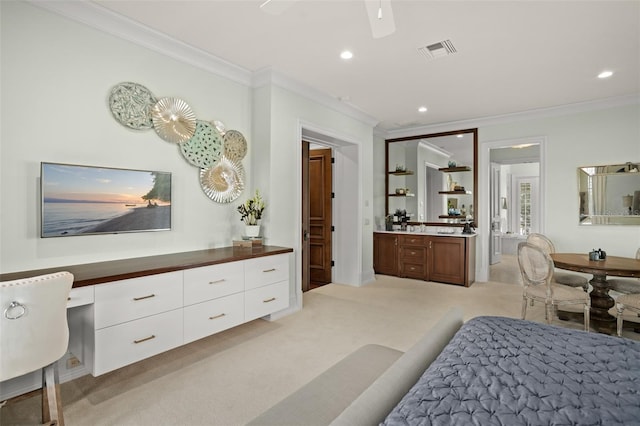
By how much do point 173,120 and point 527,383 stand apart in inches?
126

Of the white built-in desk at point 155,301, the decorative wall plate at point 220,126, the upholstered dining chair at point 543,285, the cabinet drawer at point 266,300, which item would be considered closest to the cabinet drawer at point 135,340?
the white built-in desk at point 155,301

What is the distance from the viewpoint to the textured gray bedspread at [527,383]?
40.9 inches

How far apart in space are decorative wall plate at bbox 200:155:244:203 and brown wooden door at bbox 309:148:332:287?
6.76 ft

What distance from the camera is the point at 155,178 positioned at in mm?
2928

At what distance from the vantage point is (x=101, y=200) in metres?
2.59

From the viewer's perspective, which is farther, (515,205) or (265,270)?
(515,205)

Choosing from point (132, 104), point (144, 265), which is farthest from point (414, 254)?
point (132, 104)

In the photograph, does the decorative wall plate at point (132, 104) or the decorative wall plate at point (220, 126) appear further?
the decorative wall plate at point (220, 126)

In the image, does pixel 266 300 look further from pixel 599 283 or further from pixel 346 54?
pixel 599 283

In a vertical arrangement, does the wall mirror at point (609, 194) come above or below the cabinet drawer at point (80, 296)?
above

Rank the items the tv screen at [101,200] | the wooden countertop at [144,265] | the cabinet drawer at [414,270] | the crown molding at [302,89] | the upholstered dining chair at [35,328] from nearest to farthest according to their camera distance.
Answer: the upholstered dining chair at [35,328] < the wooden countertop at [144,265] < the tv screen at [101,200] < the crown molding at [302,89] < the cabinet drawer at [414,270]

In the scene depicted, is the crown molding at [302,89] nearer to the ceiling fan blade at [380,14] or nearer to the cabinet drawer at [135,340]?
the ceiling fan blade at [380,14]

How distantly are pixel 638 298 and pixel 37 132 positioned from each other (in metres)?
5.11

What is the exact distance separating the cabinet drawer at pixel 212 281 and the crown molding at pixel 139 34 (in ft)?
6.65
